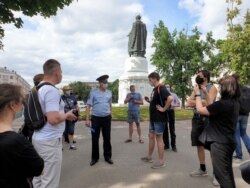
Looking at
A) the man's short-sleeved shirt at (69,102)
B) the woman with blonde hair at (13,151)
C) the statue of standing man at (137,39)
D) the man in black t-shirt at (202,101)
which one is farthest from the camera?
the statue of standing man at (137,39)

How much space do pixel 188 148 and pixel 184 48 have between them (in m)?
33.6

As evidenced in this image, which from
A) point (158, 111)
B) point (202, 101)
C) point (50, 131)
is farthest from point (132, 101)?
point (50, 131)

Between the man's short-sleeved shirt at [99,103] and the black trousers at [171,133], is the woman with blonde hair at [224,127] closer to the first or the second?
the man's short-sleeved shirt at [99,103]

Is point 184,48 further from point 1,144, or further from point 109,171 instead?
point 1,144

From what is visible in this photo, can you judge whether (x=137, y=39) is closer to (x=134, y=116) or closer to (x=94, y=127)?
(x=134, y=116)

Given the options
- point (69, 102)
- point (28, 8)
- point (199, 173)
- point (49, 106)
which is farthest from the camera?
point (28, 8)

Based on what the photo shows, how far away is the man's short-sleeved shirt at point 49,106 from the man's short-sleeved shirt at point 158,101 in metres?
3.30

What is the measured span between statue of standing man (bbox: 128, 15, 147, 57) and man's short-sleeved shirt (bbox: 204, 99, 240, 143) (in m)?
26.4

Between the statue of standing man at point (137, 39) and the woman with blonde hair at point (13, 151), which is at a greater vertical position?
the statue of standing man at point (137, 39)

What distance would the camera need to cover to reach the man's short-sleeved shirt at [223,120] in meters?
4.45

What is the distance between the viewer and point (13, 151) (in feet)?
7.52

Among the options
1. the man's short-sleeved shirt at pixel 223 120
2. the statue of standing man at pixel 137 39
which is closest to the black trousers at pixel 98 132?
the man's short-sleeved shirt at pixel 223 120

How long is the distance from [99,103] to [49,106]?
11.7ft

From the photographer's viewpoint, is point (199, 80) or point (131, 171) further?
point (131, 171)
